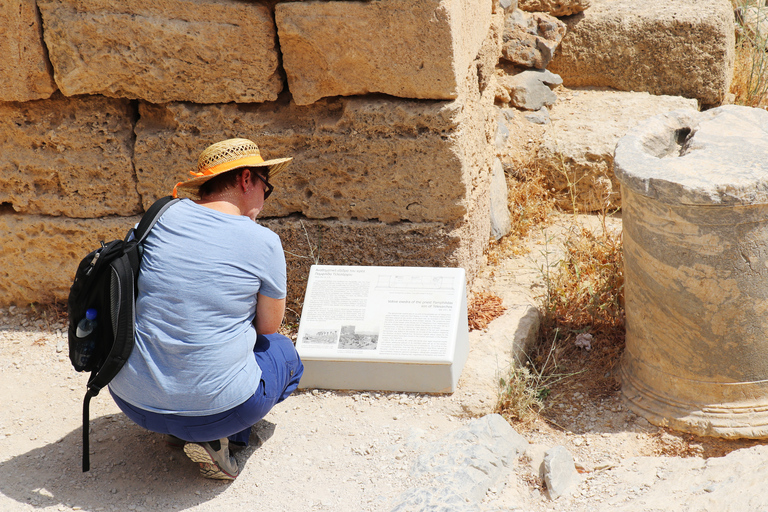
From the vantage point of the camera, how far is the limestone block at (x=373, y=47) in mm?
3408

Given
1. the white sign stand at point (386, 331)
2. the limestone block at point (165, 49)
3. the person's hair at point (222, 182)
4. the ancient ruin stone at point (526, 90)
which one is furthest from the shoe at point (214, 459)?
the ancient ruin stone at point (526, 90)

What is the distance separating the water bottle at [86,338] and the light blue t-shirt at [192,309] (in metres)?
0.15

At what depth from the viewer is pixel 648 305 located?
338 centimetres

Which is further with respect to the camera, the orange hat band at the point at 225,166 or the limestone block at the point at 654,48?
the limestone block at the point at 654,48

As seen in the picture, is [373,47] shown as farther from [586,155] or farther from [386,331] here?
[586,155]

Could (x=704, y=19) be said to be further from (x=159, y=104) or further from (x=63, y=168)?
(x=63, y=168)

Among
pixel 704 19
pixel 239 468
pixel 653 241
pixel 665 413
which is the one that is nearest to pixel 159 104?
pixel 239 468

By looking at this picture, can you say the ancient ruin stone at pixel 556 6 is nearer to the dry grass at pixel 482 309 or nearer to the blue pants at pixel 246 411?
the dry grass at pixel 482 309

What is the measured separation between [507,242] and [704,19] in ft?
8.81

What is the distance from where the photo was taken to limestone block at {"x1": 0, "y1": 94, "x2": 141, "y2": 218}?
391 cm

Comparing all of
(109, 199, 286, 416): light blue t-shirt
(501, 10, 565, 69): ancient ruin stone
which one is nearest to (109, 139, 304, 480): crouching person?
(109, 199, 286, 416): light blue t-shirt

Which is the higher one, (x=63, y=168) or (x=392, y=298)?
(x=63, y=168)

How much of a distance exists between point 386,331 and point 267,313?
0.76m

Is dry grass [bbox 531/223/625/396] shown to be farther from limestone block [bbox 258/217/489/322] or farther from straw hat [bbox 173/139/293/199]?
straw hat [bbox 173/139/293/199]
